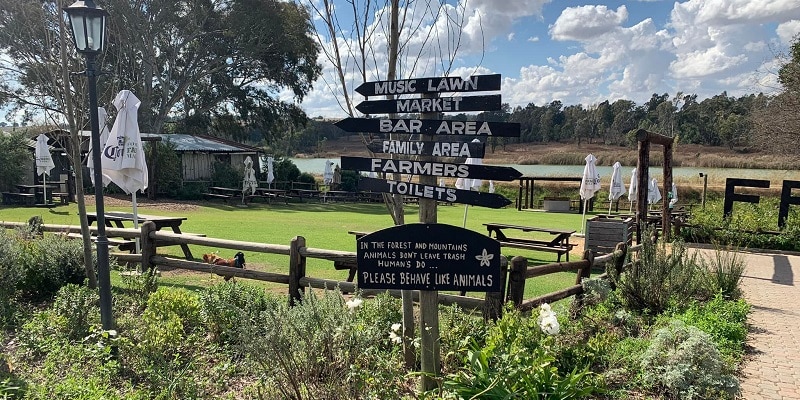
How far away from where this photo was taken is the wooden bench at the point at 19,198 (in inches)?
752

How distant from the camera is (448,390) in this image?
11.1 ft

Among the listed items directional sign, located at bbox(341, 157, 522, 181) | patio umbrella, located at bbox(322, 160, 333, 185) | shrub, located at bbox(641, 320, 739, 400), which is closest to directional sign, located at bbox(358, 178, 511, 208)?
directional sign, located at bbox(341, 157, 522, 181)

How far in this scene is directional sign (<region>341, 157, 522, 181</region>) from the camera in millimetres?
3284

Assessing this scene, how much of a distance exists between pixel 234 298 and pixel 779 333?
587 cm

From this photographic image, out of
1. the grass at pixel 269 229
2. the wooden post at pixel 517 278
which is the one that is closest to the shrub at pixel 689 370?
the wooden post at pixel 517 278

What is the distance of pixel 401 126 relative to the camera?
11.4ft

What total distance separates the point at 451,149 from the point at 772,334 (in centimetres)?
494

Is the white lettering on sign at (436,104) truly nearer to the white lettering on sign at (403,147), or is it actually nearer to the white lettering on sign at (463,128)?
the white lettering on sign at (463,128)

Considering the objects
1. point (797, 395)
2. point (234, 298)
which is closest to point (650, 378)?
point (797, 395)

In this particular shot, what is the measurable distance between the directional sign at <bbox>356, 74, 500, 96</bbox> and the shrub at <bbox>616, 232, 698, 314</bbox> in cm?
397

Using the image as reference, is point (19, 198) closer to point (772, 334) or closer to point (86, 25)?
point (86, 25)

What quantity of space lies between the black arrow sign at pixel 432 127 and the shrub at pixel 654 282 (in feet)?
12.3

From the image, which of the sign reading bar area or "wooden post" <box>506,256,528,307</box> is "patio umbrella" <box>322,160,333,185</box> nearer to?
"wooden post" <box>506,256,528,307</box>

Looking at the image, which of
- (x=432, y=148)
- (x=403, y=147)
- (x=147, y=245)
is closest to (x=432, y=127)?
(x=432, y=148)
